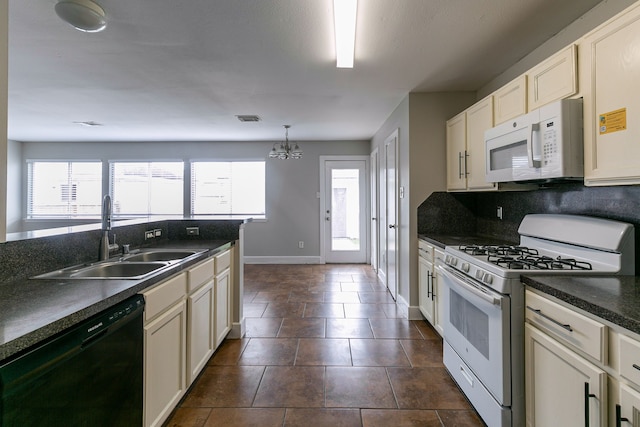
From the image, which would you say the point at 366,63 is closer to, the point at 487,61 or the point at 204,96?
the point at 487,61

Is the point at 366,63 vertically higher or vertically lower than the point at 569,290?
higher

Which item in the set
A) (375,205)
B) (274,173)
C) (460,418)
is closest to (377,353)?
(460,418)

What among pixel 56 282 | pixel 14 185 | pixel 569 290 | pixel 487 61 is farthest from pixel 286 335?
pixel 14 185

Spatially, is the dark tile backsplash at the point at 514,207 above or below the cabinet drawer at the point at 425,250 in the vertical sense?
above

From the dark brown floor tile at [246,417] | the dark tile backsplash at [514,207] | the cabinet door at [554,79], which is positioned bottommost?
the dark brown floor tile at [246,417]

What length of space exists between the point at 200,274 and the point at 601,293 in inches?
83.5

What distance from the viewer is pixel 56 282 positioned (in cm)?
138

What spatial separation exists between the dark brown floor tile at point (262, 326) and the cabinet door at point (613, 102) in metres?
2.64

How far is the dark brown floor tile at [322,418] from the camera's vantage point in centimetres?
173

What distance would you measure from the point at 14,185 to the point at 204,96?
5409 mm

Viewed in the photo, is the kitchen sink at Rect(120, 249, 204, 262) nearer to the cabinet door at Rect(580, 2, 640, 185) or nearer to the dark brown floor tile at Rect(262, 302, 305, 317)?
the dark brown floor tile at Rect(262, 302, 305, 317)

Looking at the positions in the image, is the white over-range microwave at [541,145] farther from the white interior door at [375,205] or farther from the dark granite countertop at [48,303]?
the white interior door at [375,205]

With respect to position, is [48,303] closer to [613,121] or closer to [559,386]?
[559,386]

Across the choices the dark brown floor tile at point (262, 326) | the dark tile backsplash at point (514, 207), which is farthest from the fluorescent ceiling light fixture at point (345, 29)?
the dark brown floor tile at point (262, 326)
